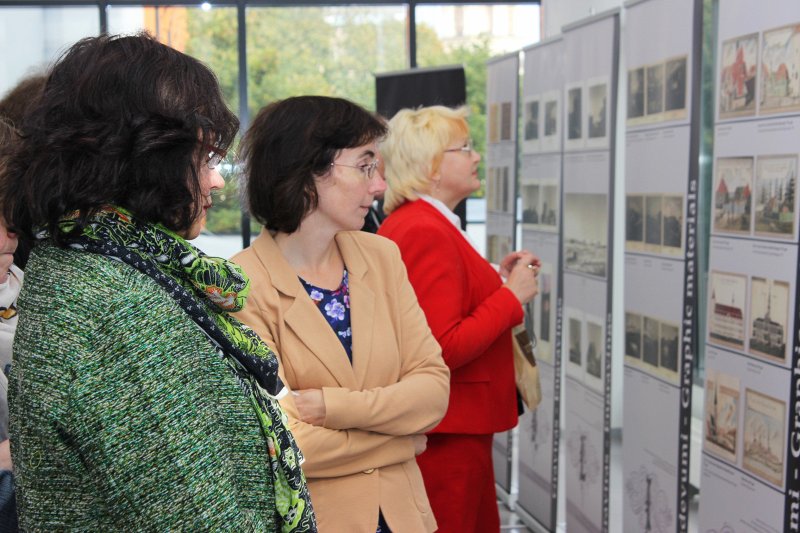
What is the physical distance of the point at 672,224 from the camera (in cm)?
300

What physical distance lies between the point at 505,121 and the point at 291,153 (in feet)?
10.4

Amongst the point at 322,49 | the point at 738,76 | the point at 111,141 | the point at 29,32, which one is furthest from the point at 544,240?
the point at 29,32

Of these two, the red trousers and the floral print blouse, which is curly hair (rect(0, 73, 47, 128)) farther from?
the red trousers

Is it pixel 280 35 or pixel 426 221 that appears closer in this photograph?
pixel 426 221

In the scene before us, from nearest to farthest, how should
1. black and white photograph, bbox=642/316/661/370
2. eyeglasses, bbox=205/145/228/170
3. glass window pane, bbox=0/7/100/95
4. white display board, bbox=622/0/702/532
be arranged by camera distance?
eyeglasses, bbox=205/145/228/170, white display board, bbox=622/0/702/532, black and white photograph, bbox=642/316/661/370, glass window pane, bbox=0/7/100/95

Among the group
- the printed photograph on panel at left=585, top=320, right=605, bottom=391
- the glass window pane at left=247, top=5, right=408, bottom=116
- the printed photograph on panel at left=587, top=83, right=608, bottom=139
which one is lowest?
the printed photograph on panel at left=585, top=320, right=605, bottom=391

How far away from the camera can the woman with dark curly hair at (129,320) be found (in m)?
0.98

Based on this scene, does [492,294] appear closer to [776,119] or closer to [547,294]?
[776,119]

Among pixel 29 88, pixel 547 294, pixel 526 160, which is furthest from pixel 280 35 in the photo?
pixel 29 88

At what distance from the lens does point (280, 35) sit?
297 inches

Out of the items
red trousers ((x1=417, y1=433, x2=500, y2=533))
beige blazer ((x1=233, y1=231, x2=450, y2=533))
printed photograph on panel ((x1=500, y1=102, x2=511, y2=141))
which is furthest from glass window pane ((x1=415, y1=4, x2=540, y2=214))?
beige blazer ((x1=233, y1=231, x2=450, y2=533))

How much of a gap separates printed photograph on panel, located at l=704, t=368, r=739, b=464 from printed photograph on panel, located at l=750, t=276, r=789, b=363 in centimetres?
18

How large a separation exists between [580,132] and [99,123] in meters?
3.06

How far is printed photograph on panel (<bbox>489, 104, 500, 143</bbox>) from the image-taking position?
526 centimetres
